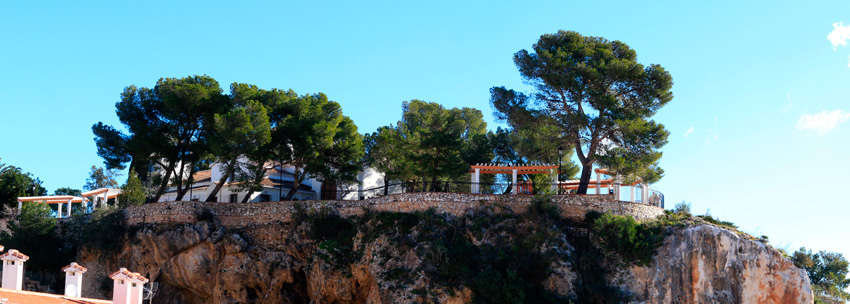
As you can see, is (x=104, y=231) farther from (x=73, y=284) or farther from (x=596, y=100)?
(x=596, y=100)

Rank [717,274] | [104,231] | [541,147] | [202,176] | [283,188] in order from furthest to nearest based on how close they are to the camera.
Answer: [202,176], [283,188], [104,231], [541,147], [717,274]

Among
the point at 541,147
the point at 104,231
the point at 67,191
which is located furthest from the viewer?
the point at 67,191

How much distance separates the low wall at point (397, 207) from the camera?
116 ft

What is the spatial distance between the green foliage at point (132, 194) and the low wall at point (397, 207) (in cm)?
302

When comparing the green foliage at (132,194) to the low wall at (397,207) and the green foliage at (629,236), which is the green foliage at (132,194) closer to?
the low wall at (397,207)

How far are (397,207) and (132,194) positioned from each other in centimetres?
1712

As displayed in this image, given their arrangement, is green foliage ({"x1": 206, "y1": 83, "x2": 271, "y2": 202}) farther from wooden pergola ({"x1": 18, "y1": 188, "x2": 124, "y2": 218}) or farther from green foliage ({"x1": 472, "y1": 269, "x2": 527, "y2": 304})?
green foliage ({"x1": 472, "y1": 269, "x2": 527, "y2": 304})

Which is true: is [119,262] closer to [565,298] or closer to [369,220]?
[369,220]

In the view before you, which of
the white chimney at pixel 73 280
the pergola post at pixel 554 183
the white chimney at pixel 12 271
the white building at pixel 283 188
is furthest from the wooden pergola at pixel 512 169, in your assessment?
the white chimney at pixel 12 271

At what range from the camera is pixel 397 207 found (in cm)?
3619

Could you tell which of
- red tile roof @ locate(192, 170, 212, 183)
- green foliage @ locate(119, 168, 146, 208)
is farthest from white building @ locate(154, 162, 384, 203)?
green foliage @ locate(119, 168, 146, 208)

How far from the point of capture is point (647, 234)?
3344 cm

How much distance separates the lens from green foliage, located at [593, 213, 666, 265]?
32781 millimetres

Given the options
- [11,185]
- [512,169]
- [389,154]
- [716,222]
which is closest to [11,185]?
[11,185]
